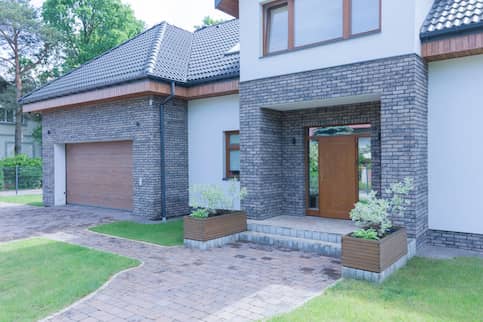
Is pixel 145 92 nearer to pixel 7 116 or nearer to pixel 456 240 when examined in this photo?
pixel 456 240

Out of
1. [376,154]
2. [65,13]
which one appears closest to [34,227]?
[376,154]

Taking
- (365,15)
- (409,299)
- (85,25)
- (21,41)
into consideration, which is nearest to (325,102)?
(365,15)

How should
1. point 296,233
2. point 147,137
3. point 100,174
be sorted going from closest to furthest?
point 296,233 → point 147,137 → point 100,174

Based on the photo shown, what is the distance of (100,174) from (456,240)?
11.4 m

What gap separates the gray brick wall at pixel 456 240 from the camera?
6.81m

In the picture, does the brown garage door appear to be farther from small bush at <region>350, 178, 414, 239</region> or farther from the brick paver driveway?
small bush at <region>350, 178, 414, 239</region>

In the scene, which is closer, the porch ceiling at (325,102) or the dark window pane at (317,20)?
the porch ceiling at (325,102)

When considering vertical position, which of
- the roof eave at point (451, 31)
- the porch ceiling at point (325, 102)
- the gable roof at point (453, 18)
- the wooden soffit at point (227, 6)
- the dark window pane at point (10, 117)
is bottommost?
the porch ceiling at point (325, 102)

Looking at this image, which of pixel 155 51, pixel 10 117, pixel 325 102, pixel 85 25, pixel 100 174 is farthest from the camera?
pixel 10 117

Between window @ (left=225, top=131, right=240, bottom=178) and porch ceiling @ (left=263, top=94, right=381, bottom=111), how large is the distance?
1.98 meters

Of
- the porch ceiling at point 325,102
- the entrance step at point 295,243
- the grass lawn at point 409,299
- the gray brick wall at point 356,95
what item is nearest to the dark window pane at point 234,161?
the gray brick wall at point 356,95

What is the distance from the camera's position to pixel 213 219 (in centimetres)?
760

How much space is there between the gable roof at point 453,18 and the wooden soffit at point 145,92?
4.87 m

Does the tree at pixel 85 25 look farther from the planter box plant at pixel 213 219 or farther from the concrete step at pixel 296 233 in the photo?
the concrete step at pixel 296 233
